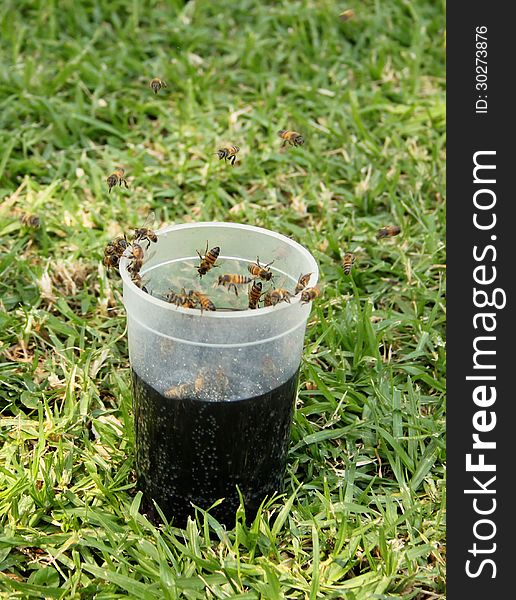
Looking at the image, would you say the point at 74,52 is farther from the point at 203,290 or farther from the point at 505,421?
the point at 505,421

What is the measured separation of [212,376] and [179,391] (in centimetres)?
13

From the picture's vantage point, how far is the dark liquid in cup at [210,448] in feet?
10.5

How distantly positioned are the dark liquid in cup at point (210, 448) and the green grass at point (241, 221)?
0.09 metres

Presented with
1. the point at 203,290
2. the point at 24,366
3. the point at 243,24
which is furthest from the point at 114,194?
the point at 243,24

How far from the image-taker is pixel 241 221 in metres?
5.18

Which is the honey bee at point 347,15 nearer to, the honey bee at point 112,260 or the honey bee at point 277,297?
the honey bee at point 112,260

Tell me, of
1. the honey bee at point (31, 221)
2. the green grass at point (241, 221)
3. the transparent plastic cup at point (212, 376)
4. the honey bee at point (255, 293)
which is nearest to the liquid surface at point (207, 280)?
the transparent plastic cup at point (212, 376)

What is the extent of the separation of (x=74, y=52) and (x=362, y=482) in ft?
13.0

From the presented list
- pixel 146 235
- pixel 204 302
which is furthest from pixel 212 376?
pixel 146 235

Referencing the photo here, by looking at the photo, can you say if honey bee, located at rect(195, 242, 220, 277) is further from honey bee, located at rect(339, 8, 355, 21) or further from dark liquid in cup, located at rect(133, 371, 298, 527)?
honey bee, located at rect(339, 8, 355, 21)

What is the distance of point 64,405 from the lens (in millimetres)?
3930

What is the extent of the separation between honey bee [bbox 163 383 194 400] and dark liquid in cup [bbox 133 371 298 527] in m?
0.02

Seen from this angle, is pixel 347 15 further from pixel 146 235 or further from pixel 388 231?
pixel 146 235

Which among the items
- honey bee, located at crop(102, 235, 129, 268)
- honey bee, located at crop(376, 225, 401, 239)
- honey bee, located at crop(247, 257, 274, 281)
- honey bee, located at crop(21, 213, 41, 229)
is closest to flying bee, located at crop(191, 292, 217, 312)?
honey bee, located at crop(247, 257, 274, 281)
